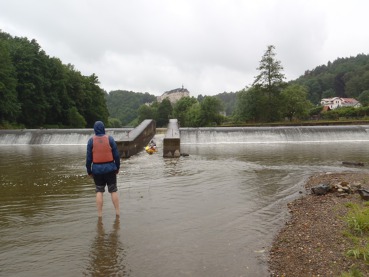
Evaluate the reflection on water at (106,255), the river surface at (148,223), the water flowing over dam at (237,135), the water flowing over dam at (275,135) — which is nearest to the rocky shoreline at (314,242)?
the river surface at (148,223)

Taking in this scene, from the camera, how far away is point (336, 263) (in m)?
4.33

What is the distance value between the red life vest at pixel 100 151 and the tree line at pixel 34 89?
3596 centimetres

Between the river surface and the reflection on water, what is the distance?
0.01 m

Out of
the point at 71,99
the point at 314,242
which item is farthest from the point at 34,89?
the point at 314,242

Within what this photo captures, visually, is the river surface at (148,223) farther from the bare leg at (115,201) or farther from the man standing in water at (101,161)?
the man standing in water at (101,161)

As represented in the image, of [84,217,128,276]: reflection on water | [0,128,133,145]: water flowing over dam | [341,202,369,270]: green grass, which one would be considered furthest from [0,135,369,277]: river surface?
[0,128,133,145]: water flowing over dam

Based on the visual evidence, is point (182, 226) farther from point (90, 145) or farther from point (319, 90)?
point (319, 90)

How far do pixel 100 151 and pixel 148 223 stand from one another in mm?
1664

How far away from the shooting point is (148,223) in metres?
6.29

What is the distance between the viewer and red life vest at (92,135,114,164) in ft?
21.3

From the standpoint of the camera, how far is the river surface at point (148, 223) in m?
4.56

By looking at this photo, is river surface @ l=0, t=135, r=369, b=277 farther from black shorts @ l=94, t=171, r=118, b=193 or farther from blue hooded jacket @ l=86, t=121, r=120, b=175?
blue hooded jacket @ l=86, t=121, r=120, b=175

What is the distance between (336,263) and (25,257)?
4291mm

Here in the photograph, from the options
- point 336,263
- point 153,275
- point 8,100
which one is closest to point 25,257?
point 153,275
